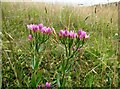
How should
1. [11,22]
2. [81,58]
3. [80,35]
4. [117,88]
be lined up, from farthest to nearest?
1. [11,22]
2. [81,58]
3. [117,88]
4. [80,35]

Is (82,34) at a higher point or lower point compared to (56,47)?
higher

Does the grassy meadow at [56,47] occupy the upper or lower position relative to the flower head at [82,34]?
lower

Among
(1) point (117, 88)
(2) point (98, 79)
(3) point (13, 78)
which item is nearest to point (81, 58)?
(2) point (98, 79)

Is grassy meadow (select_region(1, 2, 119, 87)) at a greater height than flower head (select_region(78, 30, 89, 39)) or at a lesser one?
lesser

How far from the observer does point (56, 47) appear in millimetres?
1491

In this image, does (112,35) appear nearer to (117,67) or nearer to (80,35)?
(117,67)

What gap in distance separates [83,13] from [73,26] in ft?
0.35

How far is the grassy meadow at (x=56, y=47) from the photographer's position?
4.44 ft

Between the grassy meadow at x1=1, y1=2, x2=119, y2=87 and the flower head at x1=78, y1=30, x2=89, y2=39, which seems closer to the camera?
the flower head at x1=78, y1=30, x2=89, y2=39

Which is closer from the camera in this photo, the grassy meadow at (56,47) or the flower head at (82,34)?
the flower head at (82,34)

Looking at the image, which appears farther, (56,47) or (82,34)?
(56,47)

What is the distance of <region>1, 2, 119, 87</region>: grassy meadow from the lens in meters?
1.35

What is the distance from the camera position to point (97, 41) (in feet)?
5.23

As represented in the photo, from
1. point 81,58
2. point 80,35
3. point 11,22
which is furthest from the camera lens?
point 11,22
